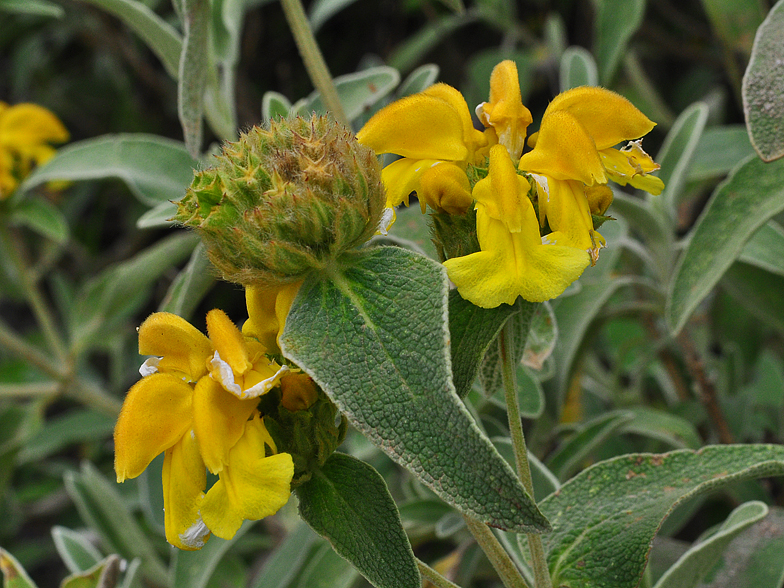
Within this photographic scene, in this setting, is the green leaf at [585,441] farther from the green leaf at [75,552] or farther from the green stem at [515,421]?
the green leaf at [75,552]

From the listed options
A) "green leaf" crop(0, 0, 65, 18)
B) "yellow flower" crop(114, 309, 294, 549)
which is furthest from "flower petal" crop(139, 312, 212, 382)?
"green leaf" crop(0, 0, 65, 18)

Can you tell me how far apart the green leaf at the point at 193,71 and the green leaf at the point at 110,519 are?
0.81 metres

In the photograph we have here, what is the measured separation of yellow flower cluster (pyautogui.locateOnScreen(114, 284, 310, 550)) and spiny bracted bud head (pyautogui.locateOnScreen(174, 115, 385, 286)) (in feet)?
0.16

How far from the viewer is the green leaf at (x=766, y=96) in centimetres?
69

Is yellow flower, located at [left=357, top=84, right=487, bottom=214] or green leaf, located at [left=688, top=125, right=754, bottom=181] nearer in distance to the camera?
yellow flower, located at [left=357, top=84, right=487, bottom=214]

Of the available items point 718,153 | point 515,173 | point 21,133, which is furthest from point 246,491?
point 21,133

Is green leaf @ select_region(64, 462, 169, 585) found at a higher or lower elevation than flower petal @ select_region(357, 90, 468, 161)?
lower

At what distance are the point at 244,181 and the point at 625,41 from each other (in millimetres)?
1065

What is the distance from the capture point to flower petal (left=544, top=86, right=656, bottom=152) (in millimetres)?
604

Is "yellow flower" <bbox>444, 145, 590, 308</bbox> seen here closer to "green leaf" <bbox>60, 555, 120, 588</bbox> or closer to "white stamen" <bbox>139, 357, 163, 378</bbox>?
"white stamen" <bbox>139, 357, 163, 378</bbox>

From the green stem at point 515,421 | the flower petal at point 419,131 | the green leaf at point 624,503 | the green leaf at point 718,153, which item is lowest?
the green leaf at point 718,153

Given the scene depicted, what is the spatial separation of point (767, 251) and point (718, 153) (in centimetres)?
42

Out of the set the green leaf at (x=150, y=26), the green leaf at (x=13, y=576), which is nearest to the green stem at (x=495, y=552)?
the green leaf at (x=13, y=576)

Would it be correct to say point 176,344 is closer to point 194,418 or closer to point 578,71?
point 194,418
